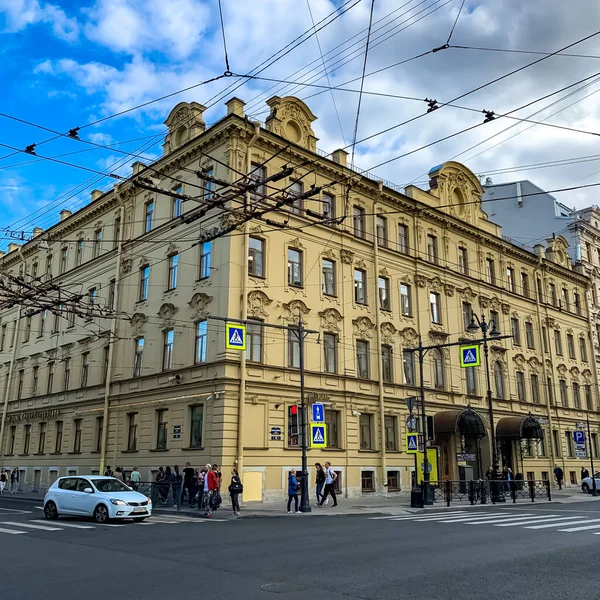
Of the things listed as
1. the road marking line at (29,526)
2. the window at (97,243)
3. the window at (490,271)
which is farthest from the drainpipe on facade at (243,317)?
the window at (490,271)

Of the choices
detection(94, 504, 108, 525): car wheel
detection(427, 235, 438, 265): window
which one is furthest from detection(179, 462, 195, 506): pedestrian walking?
detection(427, 235, 438, 265): window

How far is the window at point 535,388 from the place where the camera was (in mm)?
43312

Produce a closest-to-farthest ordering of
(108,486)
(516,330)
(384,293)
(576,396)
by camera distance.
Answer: (108,486)
(384,293)
(516,330)
(576,396)

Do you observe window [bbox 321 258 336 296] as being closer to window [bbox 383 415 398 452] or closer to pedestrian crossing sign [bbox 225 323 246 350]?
window [bbox 383 415 398 452]

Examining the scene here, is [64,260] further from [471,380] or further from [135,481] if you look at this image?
[471,380]

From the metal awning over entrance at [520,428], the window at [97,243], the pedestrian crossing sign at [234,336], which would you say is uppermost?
the window at [97,243]

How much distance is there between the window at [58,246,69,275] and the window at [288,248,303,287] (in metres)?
17.7

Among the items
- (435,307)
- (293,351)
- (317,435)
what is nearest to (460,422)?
(435,307)

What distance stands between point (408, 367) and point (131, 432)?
1506cm

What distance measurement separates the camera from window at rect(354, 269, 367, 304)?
32.6m

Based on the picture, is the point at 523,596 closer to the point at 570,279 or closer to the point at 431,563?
the point at 431,563

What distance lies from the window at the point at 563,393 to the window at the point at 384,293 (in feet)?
→ 64.9

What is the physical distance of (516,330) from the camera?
143 ft

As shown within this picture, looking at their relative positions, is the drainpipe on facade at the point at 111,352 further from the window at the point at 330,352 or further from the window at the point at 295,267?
the window at the point at 330,352
